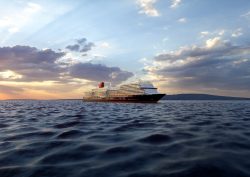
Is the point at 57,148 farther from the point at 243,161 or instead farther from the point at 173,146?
the point at 243,161

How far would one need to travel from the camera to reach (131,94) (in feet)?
313

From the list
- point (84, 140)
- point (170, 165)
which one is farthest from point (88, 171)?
point (84, 140)

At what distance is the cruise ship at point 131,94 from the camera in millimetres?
83562

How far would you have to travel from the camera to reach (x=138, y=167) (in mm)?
5609

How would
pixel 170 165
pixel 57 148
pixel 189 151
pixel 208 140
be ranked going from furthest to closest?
pixel 208 140, pixel 57 148, pixel 189 151, pixel 170 165

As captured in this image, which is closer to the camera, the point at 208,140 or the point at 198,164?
the point at 198,164

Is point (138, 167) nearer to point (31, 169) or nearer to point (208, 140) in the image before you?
point (31, 169)

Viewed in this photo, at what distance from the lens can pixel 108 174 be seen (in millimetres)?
5141

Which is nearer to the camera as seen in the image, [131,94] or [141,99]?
[141,99]

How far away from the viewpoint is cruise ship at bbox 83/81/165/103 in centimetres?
8356

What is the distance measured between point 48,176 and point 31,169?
702 mm

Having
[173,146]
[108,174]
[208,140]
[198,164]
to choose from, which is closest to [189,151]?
[173,146]

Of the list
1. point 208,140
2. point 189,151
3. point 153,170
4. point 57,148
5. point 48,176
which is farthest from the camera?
point 208,140

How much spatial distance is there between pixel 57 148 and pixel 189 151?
419cm
